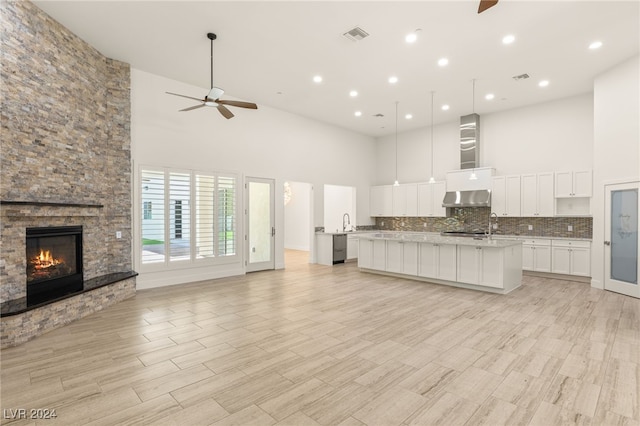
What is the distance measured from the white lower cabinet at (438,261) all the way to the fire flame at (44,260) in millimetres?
6285

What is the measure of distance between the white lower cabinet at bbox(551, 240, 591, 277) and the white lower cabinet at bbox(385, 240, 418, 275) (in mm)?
3321

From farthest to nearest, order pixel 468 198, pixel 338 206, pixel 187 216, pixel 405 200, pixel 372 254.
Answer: pixel 338 206
pixel 405 200
pixel 468 198
pixel 372 254
pixel 187 216

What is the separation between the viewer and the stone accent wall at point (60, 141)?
3.75 m

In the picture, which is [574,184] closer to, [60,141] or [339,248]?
[339,248]

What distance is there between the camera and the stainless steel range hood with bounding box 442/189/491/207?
26.9 ft

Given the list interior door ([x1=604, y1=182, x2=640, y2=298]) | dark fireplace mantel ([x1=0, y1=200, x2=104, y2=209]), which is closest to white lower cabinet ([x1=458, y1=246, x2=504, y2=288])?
interior door ([x1=604, y1=182, x2=640, y2=298])

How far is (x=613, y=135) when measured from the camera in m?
5.86

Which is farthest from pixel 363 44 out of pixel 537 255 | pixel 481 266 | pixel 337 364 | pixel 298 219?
pixel 298 219

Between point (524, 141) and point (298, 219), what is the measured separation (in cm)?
820

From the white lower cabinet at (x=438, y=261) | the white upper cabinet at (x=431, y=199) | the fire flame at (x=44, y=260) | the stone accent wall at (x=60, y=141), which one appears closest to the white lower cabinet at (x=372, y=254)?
the white lower cabinet at (x=438, y=261)

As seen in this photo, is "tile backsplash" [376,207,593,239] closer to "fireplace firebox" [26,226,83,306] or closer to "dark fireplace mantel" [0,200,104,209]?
"dark fireplace mantel" [0,200,104,209]

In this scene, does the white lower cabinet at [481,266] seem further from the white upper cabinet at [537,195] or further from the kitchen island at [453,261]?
the white upper cabinet at [537,195]

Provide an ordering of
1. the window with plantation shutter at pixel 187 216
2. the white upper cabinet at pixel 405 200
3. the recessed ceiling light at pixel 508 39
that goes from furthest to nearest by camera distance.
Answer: the white upper cabinet at pixel 405 200 → the window with plantation shutter at pixel 187 216 → the recessed ceiling light at pixel 508 39

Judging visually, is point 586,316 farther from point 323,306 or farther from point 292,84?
point 292,84
